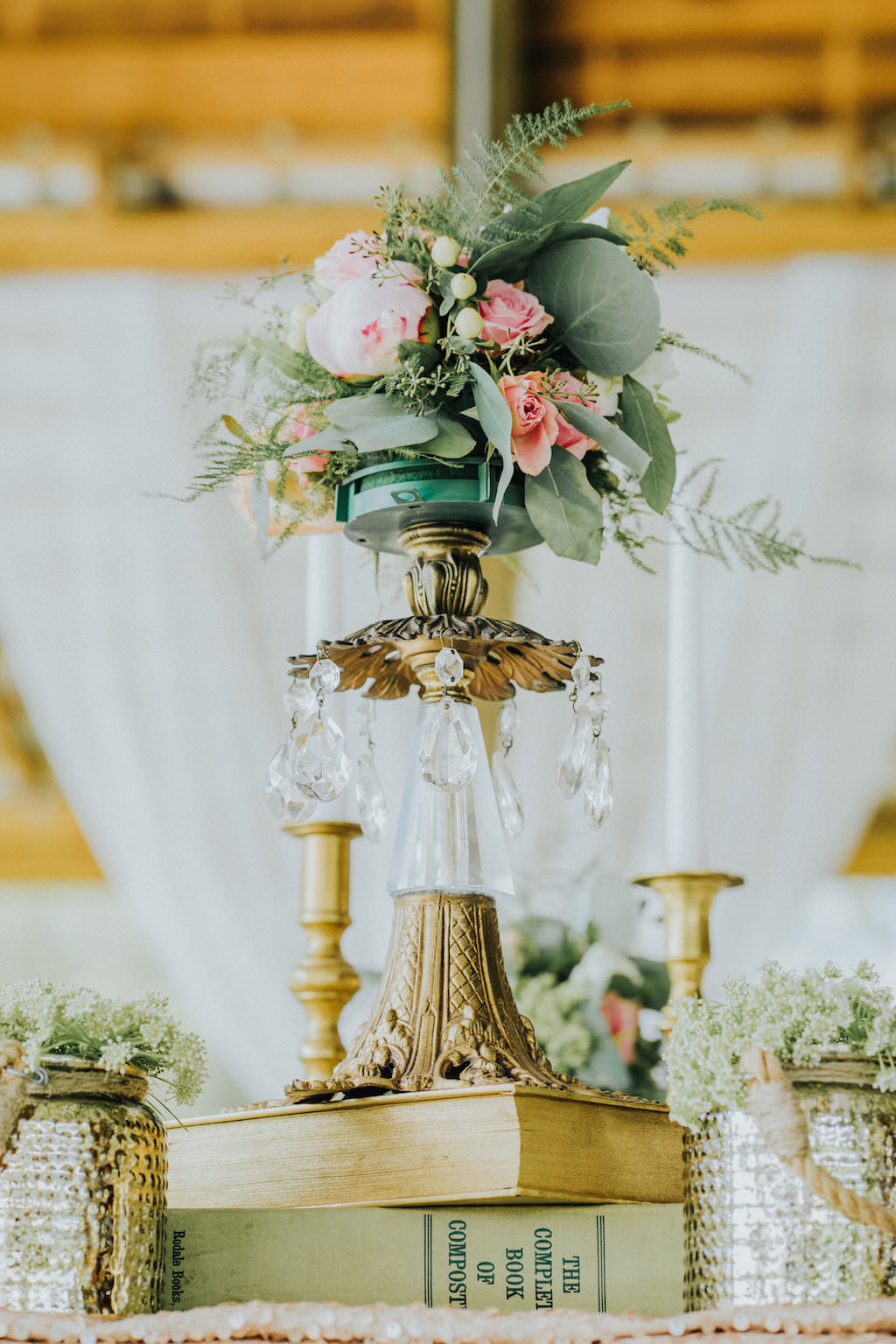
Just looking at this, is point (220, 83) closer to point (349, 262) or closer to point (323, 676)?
point (349, 262)

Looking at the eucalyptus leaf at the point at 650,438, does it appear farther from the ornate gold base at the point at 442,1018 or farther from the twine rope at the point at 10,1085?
the twine rope at the point at 10,1085

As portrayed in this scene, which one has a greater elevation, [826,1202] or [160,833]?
[160,833]

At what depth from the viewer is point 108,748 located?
272 centimetres

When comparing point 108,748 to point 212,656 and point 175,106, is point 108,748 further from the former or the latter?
point 175,106

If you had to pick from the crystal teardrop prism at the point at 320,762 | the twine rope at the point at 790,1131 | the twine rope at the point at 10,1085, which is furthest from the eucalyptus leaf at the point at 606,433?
the twine rope at the point at 10,1085

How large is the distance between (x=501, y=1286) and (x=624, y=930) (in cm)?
64

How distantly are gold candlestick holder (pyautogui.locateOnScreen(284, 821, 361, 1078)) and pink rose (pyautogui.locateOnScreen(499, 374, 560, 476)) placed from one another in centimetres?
35

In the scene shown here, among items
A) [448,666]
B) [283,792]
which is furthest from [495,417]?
[283,792]

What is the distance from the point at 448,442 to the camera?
0.82m

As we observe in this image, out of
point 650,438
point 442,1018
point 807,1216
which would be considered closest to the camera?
point 807,1216

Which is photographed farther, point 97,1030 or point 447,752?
point 447,752

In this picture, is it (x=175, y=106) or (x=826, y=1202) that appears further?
(x=175, y=106)

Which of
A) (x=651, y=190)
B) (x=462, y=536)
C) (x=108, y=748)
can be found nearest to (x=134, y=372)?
(x=108, y=748)

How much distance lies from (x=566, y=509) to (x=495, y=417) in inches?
3.1
